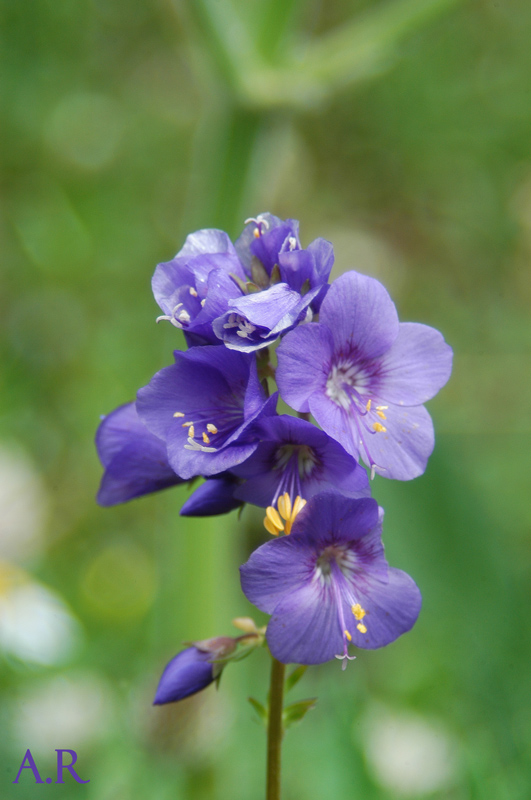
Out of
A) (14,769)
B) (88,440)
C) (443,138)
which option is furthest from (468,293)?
(14,769)

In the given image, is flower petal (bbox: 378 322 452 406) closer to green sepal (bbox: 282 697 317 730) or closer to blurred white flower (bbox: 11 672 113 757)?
green sepal (bbox: 282 697 317 730)

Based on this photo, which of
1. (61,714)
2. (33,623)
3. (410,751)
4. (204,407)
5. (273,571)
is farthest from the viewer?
(33,623)

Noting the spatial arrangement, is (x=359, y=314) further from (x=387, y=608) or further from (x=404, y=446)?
(x=387, y=608)

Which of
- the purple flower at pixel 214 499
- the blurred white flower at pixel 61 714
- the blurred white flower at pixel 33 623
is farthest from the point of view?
the blurred white flower at pixel 33 623

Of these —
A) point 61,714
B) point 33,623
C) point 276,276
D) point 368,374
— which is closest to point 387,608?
point 368,374

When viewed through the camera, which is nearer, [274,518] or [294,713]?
[274,518]

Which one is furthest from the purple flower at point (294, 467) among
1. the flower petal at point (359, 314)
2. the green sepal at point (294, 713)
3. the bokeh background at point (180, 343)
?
the bokeh background at point (180, 343)

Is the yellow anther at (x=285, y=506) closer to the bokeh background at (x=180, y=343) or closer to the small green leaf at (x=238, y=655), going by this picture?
the small green leaf at (x=238, y=655)
